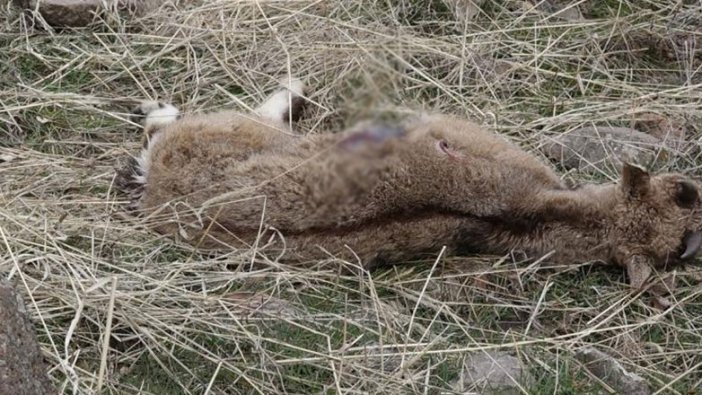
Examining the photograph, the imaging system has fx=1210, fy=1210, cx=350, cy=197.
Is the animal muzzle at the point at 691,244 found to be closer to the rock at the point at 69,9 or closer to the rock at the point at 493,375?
the rock at the point at 493,375

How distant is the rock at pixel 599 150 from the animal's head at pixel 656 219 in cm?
76

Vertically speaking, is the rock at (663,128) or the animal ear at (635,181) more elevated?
the animal ear at (635,181)

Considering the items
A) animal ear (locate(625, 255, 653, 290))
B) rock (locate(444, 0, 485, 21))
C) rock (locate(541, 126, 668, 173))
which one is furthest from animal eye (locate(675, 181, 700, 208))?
rock (locate(444, 0, 485, 21))

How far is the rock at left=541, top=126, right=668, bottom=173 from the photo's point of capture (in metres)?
7.09

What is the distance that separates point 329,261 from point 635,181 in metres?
1.66

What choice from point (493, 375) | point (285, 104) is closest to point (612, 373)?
point (493, 375)

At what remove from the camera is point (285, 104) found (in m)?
7.26

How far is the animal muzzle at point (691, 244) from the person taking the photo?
6.18 metres

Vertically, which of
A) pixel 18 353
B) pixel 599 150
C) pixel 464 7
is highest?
pixel 18 353

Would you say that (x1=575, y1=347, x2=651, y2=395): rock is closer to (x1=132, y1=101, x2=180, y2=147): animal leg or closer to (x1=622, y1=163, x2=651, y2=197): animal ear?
(x1=622, y1=163, x2=651, y2=197): animal ear

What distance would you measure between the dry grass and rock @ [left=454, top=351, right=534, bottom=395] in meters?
0.07

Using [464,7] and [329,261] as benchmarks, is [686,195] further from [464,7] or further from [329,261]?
[464,7]

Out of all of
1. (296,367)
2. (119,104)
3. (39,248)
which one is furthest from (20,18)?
(296,367)

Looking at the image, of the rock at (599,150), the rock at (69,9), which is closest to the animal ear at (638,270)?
the rock at (599,150)
